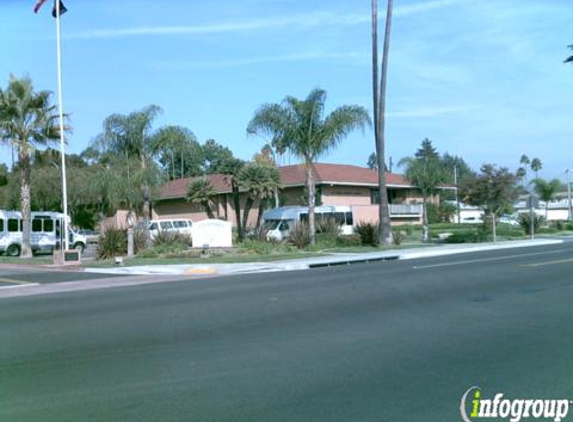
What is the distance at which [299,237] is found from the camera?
32250 mm

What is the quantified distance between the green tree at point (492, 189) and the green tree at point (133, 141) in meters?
19.0

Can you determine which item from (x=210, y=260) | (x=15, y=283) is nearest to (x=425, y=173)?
(x=210, y=260)

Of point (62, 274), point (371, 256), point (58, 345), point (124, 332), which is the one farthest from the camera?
point (371, 256)

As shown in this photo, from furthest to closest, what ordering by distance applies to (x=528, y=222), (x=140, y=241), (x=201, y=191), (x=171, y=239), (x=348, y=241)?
1. (x=201, y=191)
2. (x=528, y=222)
3. (x=348, y=241)
4. (x=171, y=239)
5. (x=140, y=241)

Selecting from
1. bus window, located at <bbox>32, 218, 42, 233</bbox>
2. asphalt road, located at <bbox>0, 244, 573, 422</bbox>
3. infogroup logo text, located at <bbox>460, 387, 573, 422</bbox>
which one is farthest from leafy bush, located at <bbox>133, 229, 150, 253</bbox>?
infogroup logo text, located at <bbox>460, 387, 573, 422</bbox>

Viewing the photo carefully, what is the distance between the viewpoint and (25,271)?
81.9 ft

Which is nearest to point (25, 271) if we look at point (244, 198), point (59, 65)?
point (59, 65)

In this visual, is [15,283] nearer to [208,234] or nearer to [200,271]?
[200,271]

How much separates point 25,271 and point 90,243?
86.4 ft

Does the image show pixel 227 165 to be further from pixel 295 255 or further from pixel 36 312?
pixel 36 312

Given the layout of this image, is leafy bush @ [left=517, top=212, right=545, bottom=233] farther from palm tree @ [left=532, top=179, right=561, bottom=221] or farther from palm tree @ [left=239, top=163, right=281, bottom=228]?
palm tree @ [left=532, top=179, right=561, bottom=221]

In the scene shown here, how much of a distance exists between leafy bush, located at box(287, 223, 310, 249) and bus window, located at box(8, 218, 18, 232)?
48.7 feet

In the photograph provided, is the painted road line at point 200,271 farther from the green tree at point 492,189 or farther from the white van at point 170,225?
the green tree at point 492,189

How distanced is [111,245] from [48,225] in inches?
336
